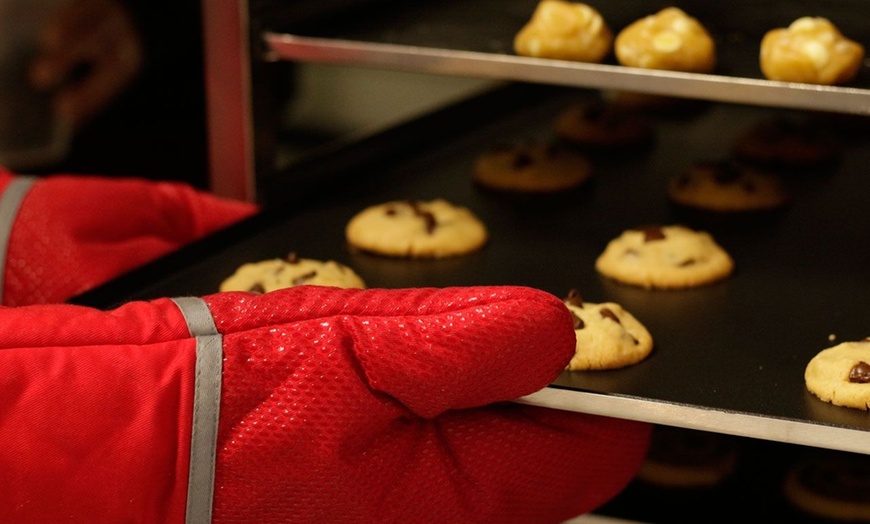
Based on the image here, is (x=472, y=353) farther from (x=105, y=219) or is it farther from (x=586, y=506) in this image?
→ (x=105, y=219)

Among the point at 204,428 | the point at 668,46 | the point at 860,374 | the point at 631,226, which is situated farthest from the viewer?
the point at 631,226

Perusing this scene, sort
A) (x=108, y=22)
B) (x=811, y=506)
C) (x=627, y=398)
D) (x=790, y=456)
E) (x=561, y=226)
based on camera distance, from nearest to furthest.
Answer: (x=627, y=398) → (x=811, y=506) → (x=790, y=456) → (x=561, y=226) → (x=108, y=22)

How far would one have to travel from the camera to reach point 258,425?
40.9 inches

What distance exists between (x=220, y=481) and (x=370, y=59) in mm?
622

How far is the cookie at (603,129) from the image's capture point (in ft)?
6.87

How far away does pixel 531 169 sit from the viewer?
1900 mm

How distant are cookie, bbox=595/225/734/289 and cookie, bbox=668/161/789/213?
0.74 ft

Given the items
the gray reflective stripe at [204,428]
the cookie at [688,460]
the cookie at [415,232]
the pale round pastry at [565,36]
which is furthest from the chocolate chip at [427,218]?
the gray reflective stripe at [204,428]

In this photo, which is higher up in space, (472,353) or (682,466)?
(472,353)

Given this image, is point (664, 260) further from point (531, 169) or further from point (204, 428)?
point (204, 428)

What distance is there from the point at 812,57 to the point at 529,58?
32 cm

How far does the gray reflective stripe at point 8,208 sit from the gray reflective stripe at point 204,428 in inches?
17.5

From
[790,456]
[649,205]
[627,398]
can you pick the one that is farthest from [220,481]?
[649,205]

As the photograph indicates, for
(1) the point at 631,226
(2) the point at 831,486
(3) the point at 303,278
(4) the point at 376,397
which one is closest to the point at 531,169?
(1) the point at 631,226
